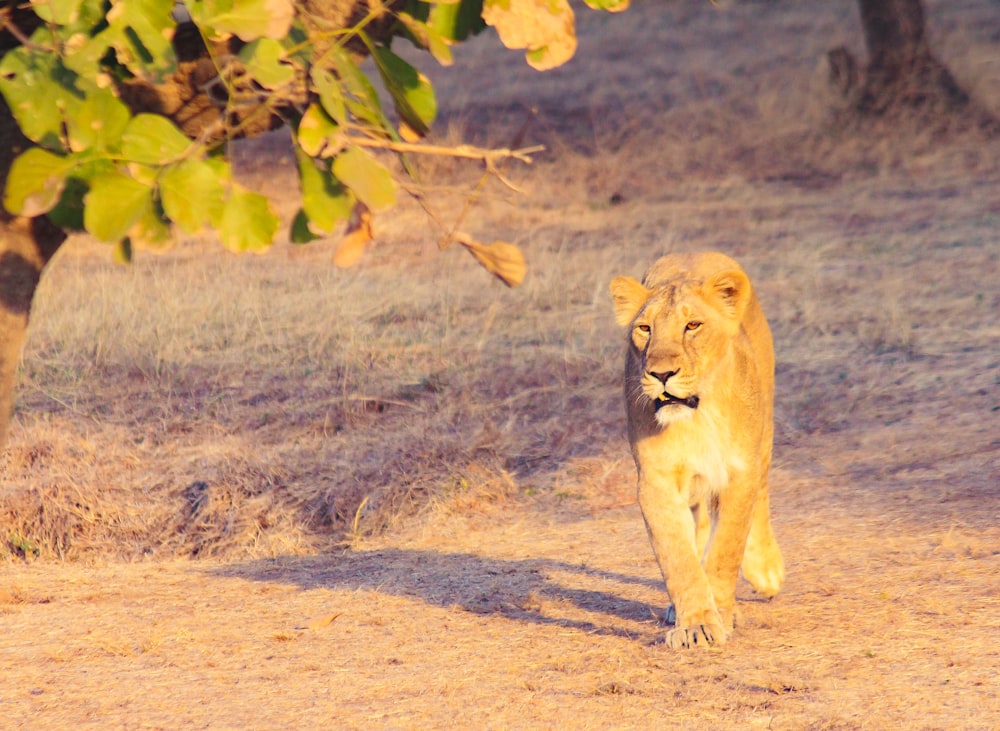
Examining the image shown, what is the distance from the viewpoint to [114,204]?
2.24 m

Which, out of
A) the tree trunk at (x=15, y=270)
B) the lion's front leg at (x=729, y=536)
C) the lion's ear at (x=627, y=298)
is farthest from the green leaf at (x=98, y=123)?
the lion's front leg at (x=729, y=536)

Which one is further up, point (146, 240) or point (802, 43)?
point (802, 43)

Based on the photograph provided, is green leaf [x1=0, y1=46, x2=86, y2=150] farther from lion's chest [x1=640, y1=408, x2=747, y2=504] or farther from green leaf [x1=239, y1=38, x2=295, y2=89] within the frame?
lion's chest [x1=640, y1=408, x2=747, y2=504]

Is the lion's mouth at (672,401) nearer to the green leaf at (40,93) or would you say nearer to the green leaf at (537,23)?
the green leaf at (537,23)

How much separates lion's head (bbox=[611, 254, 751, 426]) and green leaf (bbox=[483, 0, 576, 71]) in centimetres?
170

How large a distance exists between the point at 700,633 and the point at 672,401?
0.70m

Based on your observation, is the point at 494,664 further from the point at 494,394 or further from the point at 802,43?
the point at 802,43

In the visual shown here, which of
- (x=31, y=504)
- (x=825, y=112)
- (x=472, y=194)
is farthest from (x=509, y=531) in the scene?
(x=825, y=112)

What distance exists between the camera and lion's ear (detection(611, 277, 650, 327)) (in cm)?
421

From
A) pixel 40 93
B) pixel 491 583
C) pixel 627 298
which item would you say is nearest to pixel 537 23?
pixel 40 93

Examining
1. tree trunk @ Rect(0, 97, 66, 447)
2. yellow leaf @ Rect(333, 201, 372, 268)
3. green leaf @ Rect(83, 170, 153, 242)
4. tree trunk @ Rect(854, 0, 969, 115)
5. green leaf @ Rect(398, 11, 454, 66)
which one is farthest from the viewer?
tree trunk @ Rect(854, 0, 969, 115)

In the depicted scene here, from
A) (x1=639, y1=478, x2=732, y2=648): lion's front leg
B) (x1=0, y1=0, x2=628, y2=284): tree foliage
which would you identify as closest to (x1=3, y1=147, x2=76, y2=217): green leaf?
(x1=0, y1=0, x2=628, y2=284): tree foliage

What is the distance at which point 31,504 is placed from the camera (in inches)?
264

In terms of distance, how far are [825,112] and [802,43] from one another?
4.60 meters
